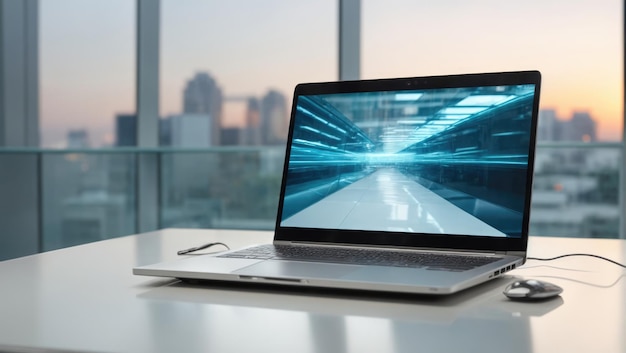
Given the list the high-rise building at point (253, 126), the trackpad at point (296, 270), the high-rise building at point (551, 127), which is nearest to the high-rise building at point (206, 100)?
the high-rise building at point (253, 126)

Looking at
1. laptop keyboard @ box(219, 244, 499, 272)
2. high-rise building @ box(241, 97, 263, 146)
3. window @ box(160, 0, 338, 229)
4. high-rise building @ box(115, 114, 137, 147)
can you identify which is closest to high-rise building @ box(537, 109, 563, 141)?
window @ box(160, 0, 338, 229)

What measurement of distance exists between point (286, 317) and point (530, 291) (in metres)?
0.26

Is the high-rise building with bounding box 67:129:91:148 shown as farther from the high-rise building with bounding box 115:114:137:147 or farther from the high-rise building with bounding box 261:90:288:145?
the high-rise building with bounding box 261:90:288:145

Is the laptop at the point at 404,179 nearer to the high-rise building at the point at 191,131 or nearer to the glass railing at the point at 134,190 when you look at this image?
the glass railing at the point at 134,190

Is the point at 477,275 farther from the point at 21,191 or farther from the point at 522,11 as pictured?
the point at 522,11

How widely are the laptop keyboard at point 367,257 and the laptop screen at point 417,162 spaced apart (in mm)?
65

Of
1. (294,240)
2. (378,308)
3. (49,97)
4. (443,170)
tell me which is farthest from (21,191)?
(378,308)

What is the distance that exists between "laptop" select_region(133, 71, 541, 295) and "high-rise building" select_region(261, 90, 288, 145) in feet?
7.82

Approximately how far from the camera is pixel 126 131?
12.4 ft

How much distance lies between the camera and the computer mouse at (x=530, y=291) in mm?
688

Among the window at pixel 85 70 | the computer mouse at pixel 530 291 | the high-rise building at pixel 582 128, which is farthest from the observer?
the window at pixel 85 70

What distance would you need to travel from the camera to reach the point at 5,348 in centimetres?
55

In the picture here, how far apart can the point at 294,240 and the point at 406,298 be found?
36cm

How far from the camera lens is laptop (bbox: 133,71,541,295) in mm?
884
